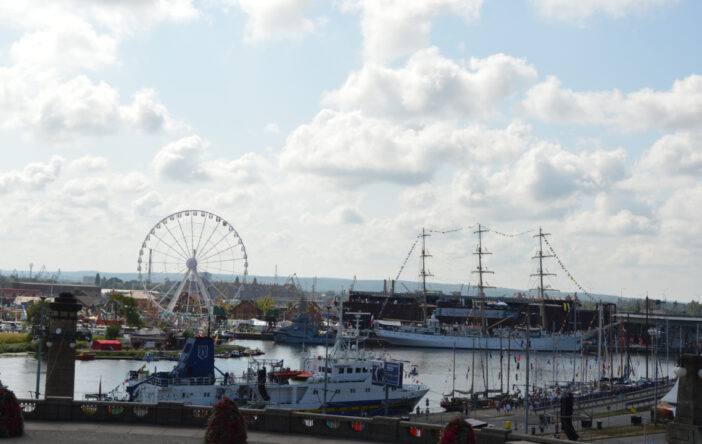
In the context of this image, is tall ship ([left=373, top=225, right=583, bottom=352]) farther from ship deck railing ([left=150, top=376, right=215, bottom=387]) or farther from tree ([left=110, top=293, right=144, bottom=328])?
ship deck railing ([left=150, top=376, right=215, bottom=387])

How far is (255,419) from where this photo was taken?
24422mm

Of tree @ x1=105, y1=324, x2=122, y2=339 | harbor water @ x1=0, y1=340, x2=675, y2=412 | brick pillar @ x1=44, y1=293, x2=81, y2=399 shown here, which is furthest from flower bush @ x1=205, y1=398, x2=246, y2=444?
tree @ x1=105, y1=324, x2=122, y2=339

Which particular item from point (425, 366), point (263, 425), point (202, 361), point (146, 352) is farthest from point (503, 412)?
point (146, 352)

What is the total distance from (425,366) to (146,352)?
157 feet

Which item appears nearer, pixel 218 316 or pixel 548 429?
pixel 548 429

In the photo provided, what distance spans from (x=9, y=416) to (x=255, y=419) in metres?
7.74

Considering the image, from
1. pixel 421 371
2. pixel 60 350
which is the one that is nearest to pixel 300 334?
pixel 421 371

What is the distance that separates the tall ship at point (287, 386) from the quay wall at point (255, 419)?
81.0 feet

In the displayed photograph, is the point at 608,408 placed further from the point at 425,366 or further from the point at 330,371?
the point at 425,366

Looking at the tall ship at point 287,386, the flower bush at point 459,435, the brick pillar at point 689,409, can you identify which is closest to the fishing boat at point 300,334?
the tall ship at point 287,386

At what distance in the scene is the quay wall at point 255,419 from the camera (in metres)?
23.6

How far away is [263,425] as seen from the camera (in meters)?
24.4

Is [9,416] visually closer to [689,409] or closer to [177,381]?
[689,409]

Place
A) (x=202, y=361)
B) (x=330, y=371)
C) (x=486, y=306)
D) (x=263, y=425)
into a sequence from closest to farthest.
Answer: (x=263, y=425)
(x=202, y=361)
(x=330, y=371)
(x=486, y=306)
